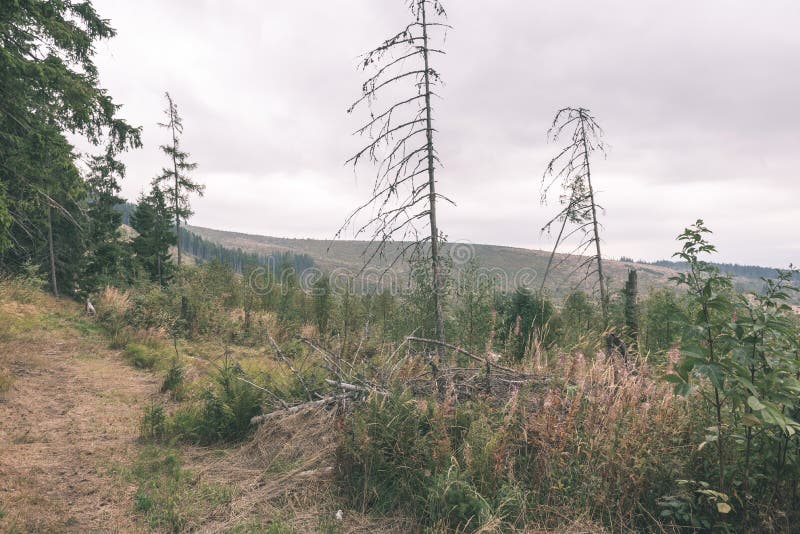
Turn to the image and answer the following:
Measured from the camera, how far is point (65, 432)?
4773 millimetres

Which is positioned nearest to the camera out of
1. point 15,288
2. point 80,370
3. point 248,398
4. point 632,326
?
point 248,398

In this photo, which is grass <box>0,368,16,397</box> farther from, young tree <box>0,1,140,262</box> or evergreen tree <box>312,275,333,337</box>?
evergreen tree <box>312,275,333,337</box>

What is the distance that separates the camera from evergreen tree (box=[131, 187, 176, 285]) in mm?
27688

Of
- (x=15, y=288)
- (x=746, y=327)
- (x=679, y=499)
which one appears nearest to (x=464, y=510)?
(x=679, y=499)

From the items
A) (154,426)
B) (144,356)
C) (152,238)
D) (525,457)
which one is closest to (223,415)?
(154,426)

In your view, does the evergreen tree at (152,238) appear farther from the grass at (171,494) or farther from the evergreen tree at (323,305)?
the grass at (171,494)

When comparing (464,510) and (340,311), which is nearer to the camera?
(464,510)

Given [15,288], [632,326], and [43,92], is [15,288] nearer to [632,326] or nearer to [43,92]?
[43,92]

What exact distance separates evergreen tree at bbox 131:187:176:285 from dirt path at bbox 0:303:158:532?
2070 cm

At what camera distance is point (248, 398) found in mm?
5016

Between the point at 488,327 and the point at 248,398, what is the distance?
648 cm

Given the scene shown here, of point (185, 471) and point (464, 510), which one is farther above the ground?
point (464, 510)

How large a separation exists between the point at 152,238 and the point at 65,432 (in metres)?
28.4

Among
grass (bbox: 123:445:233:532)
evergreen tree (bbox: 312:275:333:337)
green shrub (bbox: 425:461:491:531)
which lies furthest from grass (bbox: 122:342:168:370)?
green shrub (bbox: 425:461:491:531)
